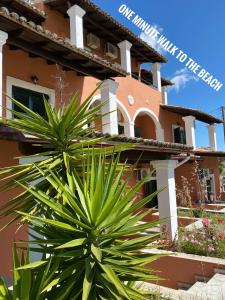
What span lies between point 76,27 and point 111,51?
4137mm

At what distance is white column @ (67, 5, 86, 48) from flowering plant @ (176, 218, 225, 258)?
24.1 ft

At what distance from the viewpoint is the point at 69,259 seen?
10.6 ft

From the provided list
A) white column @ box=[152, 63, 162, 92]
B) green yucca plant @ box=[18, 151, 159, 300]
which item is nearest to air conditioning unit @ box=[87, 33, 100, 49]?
white column @ box=[152, 63, 162, 92]

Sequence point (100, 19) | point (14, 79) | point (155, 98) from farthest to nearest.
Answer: point (155, 98)
point (100, 19)
point (14, 79)

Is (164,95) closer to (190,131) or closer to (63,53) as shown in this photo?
(190,131)

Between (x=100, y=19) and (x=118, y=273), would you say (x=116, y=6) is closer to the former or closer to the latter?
(x=100, y=19)

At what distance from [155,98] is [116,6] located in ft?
17.5

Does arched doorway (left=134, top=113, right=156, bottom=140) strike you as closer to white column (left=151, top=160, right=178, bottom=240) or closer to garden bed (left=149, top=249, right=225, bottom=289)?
white column (left=151, top=160, right=178, bottom=240)

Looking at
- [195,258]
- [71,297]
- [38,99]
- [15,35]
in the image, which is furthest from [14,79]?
[71,297]

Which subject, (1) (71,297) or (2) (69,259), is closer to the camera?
(1) (71,297)

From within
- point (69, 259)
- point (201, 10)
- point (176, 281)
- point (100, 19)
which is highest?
point (201, 10)

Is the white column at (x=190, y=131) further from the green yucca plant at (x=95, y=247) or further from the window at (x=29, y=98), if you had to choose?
the green yucca plant at (x=95, y=247)

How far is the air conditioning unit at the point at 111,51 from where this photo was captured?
15.1 m

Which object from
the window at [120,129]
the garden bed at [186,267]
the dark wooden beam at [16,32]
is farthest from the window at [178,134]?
the dark wooden beam at [16,32]
